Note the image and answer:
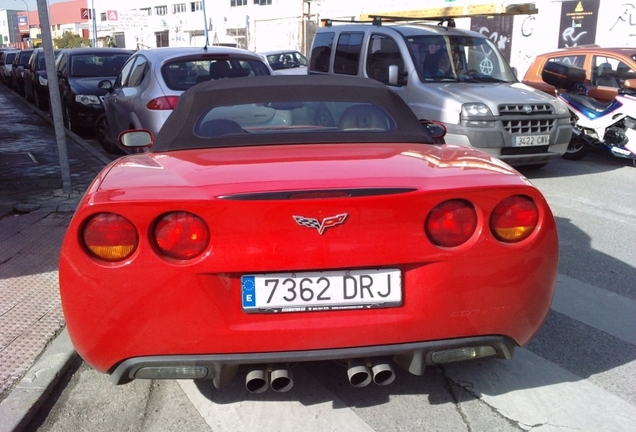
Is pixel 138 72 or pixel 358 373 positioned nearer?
pixel 358 373

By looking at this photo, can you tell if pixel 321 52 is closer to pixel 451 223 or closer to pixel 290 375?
pixel 451 223

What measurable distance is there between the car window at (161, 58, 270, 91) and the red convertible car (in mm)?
5757

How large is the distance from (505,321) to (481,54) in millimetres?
7875

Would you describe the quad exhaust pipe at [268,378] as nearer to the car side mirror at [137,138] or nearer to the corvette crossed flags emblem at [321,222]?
the corvette crossed flags emblem at [321,222]

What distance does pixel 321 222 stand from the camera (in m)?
2.64

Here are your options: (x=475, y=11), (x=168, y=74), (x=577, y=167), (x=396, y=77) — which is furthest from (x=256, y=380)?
(x=475, y=11)

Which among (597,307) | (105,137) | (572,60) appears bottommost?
(105,137)

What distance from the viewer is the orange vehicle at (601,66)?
1052 cm

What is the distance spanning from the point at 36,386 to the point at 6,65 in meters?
30.2

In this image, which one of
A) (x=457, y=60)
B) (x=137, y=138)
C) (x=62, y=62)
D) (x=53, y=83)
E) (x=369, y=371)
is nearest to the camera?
(x=369, y=371)

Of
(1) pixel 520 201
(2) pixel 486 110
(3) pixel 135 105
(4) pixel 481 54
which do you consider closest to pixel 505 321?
(1) pixel 520 201

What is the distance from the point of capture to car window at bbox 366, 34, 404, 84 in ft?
32.3

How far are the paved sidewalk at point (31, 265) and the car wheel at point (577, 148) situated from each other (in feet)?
22.6

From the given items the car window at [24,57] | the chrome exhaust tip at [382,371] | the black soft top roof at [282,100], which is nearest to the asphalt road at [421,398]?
the chrome exhaust tip at [382,371]
